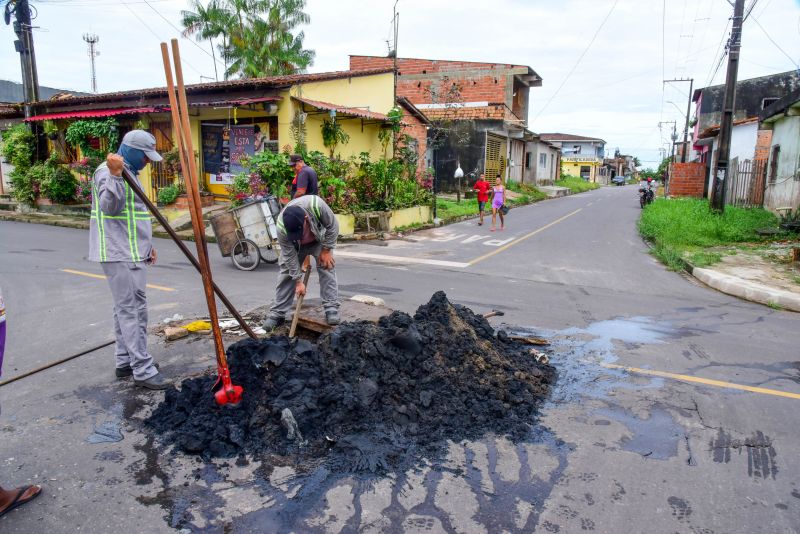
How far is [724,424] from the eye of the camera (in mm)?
3893

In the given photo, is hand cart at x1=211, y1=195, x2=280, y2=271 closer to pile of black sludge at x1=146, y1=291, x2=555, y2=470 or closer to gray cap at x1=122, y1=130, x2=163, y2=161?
gray cap at x1=122, y1=130, x2=163, y2=161

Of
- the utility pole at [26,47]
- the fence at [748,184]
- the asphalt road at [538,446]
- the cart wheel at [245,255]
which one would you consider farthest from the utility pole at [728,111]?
the utility pole at [26,47]

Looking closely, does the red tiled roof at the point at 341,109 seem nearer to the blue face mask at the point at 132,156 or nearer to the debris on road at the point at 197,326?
the debris on road at the point at 197,326

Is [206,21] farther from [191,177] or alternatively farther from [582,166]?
[582,166]

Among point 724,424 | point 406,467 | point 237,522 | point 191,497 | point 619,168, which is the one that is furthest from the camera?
point 619,168

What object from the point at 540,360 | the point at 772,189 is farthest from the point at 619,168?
the point at 540,360

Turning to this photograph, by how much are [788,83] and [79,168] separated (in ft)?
122

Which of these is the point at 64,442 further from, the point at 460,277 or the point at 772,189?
A: the point at 772,189

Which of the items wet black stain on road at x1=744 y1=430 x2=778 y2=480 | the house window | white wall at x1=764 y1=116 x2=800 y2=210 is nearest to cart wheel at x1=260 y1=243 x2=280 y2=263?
wet black stain on road at x1=744 y1=430 x2=778 y2=480

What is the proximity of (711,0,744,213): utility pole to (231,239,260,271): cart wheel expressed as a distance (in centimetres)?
1343

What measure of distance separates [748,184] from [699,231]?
29.9ft

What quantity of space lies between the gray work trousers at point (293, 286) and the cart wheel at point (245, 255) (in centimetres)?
420

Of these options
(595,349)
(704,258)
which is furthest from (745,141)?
(595,349)

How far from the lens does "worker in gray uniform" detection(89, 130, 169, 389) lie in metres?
4.04
